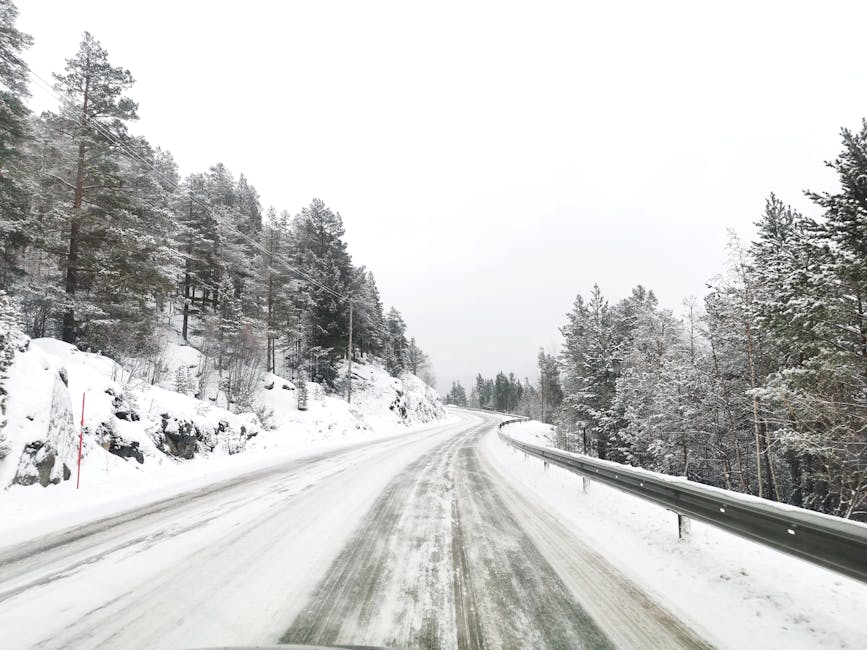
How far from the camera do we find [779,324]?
11.1 m

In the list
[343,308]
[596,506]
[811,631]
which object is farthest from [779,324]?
[343,308]

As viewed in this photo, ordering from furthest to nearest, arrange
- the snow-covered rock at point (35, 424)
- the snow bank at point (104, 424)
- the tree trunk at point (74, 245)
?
the tree trunk at point (74, 245)
the snow bank at point (104, 424)
the snow-covered rock at point (35, 424)

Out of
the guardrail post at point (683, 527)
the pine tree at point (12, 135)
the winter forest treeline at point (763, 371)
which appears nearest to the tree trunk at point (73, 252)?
the pine tree at point (12, 135)

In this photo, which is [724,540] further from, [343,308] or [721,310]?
[343,308]

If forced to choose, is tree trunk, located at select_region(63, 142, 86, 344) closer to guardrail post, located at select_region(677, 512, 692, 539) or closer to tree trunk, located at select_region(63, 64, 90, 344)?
tree trunk, located at select_region(63, 64, 90, 344)

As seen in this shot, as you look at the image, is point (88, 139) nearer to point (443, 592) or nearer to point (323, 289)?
point (323, 289)

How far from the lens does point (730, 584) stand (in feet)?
12.2

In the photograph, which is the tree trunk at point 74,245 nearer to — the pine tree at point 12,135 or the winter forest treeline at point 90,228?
the winter forest treeline at point 90,228

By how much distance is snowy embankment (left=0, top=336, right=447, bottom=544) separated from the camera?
646cm

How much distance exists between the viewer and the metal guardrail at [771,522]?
2.85 m

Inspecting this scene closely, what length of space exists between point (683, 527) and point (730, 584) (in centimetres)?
125

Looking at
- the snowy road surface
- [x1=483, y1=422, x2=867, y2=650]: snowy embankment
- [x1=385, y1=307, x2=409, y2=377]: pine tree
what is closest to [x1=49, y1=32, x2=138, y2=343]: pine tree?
the snowy road surface

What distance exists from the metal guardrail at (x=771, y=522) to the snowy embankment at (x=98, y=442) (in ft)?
27.7

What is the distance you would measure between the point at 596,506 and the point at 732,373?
50.1ft
